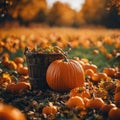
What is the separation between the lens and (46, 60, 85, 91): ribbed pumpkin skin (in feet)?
19.4

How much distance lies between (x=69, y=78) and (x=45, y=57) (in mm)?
556

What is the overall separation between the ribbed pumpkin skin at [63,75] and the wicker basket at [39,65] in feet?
0.53

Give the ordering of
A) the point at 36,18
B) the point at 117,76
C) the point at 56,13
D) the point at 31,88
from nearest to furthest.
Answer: the point at 31,88
the point at 117,76
the point at 36,18
the point at 56,13

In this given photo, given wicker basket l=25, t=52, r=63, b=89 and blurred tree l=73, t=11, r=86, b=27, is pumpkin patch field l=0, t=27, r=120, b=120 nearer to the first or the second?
wicker basket l=25, t=52, r=63, b=89

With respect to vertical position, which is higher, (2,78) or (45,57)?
(45,57)

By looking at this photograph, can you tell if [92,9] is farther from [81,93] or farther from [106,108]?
[106,108]

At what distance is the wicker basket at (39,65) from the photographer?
19.9 feet

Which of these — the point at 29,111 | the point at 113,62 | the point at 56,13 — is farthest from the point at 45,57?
the point at 56,13

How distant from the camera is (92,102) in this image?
4.91 metres

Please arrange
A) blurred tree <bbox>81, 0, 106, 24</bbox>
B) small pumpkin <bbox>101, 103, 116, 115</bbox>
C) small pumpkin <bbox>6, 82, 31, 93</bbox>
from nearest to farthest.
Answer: small pumpkin <bbox>101, 103, 116, 115</bbox>
small pumpkin <bbox>6, 82, 31, 93</bbox>
blurred tree <bbox>81, 0, 106, 24</bbox>

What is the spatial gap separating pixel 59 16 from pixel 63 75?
140 ft

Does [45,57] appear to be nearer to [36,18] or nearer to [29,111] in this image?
[29,111]

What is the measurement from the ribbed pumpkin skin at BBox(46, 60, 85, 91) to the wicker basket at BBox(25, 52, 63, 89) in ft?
0.53

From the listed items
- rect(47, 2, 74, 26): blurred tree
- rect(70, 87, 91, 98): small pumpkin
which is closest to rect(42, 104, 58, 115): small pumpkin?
rect(70, 87, 91, 98): small pumpkin
